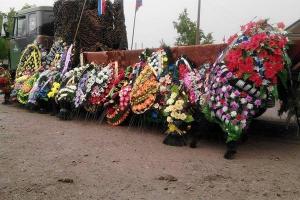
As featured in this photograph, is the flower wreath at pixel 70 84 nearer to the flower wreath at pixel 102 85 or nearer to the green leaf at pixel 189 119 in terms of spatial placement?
the flower wreath at pixel 102 85

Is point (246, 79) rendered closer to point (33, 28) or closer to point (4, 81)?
point (33, 28)

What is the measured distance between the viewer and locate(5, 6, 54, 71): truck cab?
9700mm

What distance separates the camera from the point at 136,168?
3910mm

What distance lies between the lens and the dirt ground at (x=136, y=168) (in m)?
3.20

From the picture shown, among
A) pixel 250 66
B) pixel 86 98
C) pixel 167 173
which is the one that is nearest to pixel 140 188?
pixel 167 173

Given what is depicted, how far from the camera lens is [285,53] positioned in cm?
446

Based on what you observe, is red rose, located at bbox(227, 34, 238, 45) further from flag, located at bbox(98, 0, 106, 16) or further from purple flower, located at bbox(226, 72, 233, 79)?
flag, located at bbox(98, 0, 106, 16)

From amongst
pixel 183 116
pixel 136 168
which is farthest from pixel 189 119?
pixel 136 168

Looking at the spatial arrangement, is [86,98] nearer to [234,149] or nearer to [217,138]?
[217,138]

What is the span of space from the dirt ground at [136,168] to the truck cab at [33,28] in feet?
14.2

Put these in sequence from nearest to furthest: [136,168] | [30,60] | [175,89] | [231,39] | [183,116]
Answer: [136,168] → [231,39] → [183,116] → [175,89] → [30,60]

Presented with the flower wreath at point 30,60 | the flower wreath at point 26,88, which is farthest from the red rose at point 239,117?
the flower wreath at point 30,60

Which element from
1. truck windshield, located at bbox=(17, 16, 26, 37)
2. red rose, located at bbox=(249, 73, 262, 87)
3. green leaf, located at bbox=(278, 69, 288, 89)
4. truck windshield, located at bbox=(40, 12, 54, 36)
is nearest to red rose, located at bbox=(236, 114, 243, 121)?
red rose, located at bbox=(249, 73, 262, 87)

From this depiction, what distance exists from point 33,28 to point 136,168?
6.97 m
